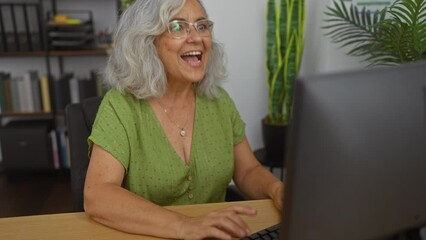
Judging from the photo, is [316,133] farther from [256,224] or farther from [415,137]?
[256,224]

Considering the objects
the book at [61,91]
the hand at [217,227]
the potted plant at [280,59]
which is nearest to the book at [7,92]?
the book at [61,91]

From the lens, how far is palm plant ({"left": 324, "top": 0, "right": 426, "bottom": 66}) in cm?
153

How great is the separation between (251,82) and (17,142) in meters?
1.86

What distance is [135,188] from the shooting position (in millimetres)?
1286

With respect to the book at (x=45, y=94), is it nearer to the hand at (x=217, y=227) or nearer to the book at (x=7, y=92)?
the book at (x=7, y=92)

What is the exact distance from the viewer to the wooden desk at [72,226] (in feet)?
3.30

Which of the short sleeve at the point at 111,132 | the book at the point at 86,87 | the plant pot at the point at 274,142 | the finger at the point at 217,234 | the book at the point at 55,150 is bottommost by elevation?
the book at the point at 55,150

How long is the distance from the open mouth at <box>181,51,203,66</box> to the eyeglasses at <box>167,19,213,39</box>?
0.06 metres

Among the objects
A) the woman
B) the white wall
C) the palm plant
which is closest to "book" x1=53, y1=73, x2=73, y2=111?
the white wall

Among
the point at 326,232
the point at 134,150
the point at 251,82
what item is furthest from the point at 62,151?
the point at 326,232

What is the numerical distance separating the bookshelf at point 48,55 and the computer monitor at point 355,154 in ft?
9.15

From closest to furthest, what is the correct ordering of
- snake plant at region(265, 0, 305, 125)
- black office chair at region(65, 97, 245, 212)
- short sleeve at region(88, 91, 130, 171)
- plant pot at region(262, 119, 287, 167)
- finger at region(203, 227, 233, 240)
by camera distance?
finger at region(203, 227, 233, 240)
short sleeve at region(88, 91, 130, 171)
black office chair at region(65, 97, 245, 212)
snake plant at region(265, 0, 305, 125)
plant pot at region(262, 119, 287, 167)

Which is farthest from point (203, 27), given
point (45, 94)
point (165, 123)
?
point (45, 94)

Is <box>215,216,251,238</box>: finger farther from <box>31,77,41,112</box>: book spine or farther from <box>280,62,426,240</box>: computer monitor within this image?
<box>31,77,41,112</box>: book spine
